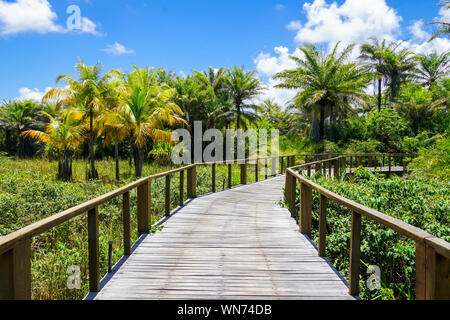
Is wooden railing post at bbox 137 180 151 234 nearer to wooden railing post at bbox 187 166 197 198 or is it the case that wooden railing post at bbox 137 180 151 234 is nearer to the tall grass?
the tall grass

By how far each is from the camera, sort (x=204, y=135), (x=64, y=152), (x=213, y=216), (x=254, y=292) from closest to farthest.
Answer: (x=254, y=292), (x=213, y=216), (x=64, y=152), (x=204, y=135)

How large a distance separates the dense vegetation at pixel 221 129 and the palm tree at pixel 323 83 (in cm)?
9

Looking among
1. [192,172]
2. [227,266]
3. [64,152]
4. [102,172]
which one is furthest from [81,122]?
[227,266]

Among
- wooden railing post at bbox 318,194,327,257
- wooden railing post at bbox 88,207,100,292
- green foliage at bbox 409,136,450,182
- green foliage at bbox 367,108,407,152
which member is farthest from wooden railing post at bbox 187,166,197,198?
green foliage at bbox 367,108,407,152

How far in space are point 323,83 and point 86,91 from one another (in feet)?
52.7

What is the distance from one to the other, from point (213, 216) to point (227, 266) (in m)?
2.81

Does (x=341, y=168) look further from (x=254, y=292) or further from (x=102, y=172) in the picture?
(x=102, y=172)

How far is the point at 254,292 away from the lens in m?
3.17

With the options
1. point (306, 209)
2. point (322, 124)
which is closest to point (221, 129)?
point (322, 124)

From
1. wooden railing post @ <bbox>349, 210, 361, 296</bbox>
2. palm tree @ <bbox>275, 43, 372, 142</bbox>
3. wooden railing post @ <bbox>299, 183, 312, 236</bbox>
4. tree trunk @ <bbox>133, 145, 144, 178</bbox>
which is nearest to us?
wooden railing post @ <bbox>349, 210, 361, 296</bbox>

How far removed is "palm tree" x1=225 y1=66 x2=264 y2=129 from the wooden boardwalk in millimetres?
26553

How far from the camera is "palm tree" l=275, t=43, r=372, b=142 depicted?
2419 centimetres

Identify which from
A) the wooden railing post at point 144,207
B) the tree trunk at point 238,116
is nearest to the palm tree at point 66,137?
the tree trunk at point 238,116

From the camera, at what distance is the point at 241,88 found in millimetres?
31766
